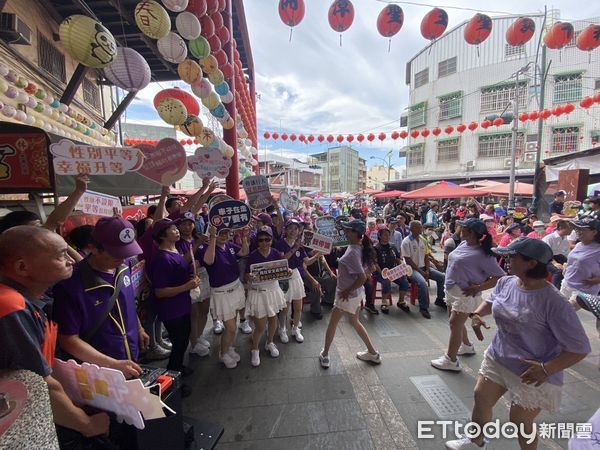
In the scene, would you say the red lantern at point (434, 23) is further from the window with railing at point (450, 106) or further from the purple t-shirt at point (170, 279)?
the window with railing at point (450, 106)

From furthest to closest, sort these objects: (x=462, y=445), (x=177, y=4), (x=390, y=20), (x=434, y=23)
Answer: (x=434, y=23), (x=390, y=20), (x=177, y=4), (x=462, y=445)

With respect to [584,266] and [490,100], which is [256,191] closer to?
[584,266]

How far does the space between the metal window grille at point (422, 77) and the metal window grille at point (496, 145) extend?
26.3 ft

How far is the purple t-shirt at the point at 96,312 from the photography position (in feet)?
5.58

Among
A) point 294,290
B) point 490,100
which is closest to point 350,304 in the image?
point 294,290

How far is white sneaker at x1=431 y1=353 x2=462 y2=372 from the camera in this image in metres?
3.43

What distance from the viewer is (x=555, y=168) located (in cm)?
1052

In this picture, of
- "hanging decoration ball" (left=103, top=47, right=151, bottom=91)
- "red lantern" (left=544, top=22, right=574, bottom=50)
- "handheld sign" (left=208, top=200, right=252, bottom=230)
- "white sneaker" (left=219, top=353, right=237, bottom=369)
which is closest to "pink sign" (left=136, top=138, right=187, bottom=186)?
"handheld sign" (left=208, top=200, right=252, bottom=230)

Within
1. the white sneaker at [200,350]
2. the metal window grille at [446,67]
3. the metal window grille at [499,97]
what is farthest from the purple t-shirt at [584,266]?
the metal window grille at [446,67]

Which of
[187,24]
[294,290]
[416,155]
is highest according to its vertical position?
[416,155]

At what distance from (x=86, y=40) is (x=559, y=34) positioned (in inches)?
385

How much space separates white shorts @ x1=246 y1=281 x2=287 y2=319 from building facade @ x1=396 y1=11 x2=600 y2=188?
23457 millimetres

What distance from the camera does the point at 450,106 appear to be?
2520 centimetres

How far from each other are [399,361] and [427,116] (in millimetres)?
28434
